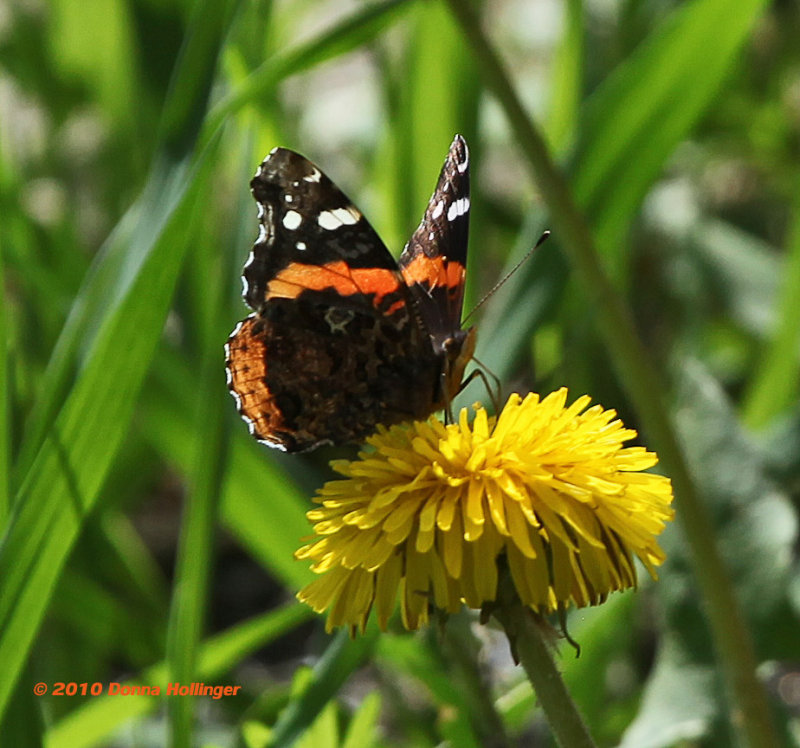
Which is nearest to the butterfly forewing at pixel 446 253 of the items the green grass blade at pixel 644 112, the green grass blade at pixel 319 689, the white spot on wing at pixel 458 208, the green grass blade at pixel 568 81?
the white spot on wing at pixel 458 208

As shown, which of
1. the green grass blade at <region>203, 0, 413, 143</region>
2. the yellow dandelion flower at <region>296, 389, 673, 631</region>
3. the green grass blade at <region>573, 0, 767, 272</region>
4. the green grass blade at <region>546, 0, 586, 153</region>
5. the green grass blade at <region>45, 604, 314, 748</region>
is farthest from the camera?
the green grass blade at <region>546, 0, 586, 153</region>

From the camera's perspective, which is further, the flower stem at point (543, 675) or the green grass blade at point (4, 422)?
the green grass blade at point (4, 422)

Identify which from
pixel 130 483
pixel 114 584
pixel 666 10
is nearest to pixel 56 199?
pixel 130 483

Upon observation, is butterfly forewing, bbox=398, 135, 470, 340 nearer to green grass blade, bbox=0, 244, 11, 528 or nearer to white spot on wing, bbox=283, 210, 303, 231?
white spot on wing, bbox=283, 210, 303, 231

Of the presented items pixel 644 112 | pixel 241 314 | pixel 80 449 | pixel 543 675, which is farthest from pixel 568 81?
pixel 543 675

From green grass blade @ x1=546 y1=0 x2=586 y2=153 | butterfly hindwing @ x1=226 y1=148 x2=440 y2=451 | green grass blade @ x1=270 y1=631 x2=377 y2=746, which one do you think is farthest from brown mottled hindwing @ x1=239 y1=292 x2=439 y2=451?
green grass blade @ x1=546 y1=0 x2=586 y2=153

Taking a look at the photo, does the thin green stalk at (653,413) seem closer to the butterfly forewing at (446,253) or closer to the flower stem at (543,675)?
the butterfly forewing at (446,253)
